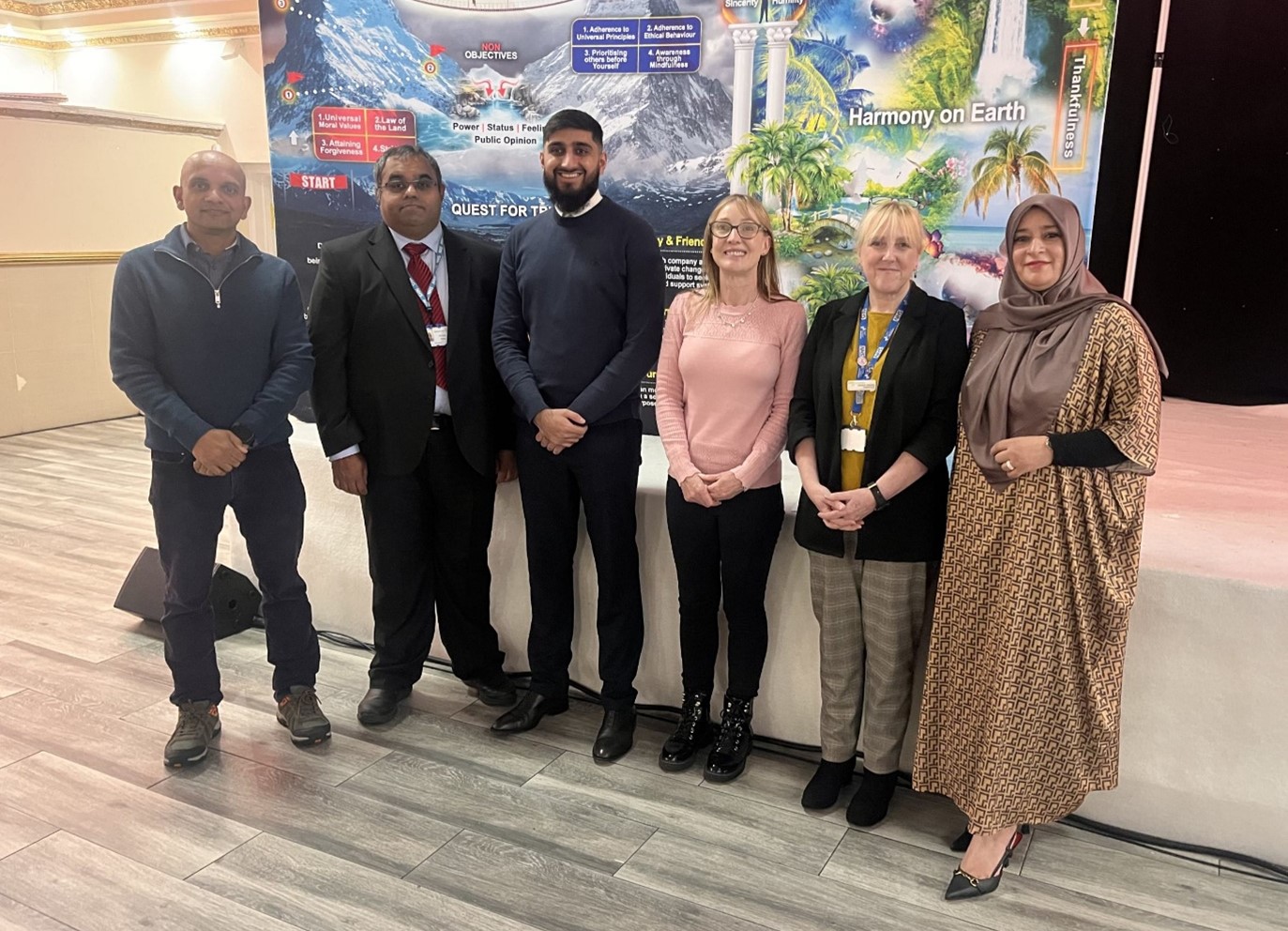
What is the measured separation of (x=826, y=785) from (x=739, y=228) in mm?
1419

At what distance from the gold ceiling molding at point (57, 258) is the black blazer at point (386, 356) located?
5195 mm

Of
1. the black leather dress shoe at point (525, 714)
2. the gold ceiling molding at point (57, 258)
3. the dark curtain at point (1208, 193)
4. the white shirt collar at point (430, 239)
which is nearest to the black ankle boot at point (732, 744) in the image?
the black leather dress shoe at point (525, 714)

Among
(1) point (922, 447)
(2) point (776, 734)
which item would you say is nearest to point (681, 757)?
(2) point (776, 734)

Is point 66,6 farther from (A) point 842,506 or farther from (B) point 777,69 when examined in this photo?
Result: (A) point 842,506

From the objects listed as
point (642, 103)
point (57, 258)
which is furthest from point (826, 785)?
point (57, 258)

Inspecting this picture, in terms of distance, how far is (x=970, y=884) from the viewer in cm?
207

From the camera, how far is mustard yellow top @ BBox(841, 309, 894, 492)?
7.15 ft

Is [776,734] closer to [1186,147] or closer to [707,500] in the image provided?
[707,500]

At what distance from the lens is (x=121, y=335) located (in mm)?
2346

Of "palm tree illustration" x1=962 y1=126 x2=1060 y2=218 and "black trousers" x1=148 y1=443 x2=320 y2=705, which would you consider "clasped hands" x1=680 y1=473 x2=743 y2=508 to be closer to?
"black trousers" x1=148 y1=443 x2=320 y2=705

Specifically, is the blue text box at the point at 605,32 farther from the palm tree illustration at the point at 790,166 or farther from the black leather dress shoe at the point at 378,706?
the black leather dress shoe at the point at 378,706

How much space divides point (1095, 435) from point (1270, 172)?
291cm

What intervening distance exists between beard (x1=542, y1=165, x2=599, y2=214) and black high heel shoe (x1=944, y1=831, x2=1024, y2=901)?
1.88 m

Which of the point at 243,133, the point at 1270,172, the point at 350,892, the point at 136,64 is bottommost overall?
the point at 350,892
